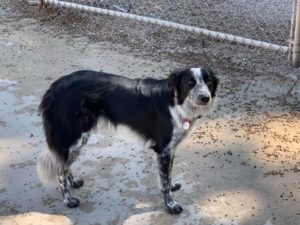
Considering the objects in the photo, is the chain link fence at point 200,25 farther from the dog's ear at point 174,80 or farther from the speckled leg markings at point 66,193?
the speckled leg markings at point 66,193

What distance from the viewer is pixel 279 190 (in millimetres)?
3496

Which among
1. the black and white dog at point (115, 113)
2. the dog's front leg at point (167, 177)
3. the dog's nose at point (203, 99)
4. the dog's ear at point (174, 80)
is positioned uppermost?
the dog's ear at point (174, 80)

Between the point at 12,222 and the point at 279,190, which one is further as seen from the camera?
the point at 279,190

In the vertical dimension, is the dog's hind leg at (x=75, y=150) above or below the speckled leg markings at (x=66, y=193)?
above

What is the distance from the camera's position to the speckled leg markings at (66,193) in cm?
340

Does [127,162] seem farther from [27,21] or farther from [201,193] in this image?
[27,21]

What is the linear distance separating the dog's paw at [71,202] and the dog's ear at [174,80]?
3.39 ft

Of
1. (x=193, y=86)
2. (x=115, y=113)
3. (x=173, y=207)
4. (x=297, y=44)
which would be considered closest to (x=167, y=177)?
(x=173, y=207)

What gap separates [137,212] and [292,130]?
1675 mm

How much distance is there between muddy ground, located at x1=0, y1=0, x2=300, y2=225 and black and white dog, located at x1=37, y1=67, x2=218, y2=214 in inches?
8.2

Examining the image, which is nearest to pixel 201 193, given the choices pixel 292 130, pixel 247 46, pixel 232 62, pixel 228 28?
pixel 292 130

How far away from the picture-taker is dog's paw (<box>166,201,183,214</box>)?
10.8ft

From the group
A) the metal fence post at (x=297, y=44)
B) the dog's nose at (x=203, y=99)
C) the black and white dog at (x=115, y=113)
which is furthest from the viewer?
the metal fence post at (x=297, y=44)

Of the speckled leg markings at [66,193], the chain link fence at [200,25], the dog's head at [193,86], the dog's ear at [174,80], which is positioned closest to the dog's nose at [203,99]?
the dog's head at [193,86]
